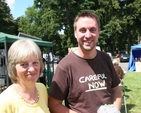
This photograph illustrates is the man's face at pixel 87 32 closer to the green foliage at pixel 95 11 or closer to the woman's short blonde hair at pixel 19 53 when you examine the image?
the woman's short blonde hair at pixel 19 53

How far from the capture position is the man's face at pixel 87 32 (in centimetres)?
190

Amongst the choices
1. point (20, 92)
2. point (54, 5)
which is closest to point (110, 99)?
point (20, 92)

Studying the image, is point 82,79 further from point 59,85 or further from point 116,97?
point 116,97

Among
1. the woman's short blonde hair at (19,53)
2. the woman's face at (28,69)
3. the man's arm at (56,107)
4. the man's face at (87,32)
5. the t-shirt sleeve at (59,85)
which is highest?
the man's face at (87,32)

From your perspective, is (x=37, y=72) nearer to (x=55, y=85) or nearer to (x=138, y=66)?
(x=55, y=85)

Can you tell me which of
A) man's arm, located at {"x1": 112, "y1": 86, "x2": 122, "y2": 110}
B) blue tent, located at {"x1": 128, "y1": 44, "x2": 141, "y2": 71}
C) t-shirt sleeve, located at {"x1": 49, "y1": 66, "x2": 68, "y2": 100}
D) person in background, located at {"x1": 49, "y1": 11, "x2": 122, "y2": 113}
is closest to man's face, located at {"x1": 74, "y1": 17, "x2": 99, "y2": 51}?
person in background, located at {"x1": 49, "y1": 11, "x2": 122, "y2": 113}

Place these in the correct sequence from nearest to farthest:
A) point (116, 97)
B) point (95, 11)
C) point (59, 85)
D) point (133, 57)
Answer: point (59, 85), point (116, 97), point (133, 57), point (95, 11)

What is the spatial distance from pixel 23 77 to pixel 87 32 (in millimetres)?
625

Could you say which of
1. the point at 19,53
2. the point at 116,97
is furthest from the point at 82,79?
the point at 19,53

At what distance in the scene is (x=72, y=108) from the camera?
1.93 metres

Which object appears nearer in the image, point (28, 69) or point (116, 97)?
point (28, 69)

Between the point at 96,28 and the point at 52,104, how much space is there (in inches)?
27.7

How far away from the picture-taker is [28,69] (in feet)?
5.37

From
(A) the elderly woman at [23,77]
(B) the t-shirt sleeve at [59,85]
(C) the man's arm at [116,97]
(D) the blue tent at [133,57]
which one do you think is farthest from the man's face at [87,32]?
(D) the blue tent at [133,57]
